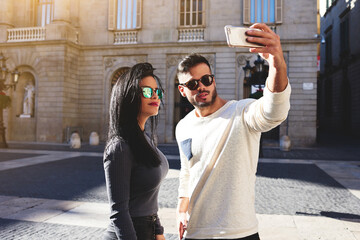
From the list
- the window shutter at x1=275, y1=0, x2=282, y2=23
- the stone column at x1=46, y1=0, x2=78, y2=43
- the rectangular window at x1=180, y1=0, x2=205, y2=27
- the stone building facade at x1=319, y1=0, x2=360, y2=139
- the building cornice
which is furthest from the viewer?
the stone building facade at x1=319, y1=0, x2=360, y2=139

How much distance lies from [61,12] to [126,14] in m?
4.17

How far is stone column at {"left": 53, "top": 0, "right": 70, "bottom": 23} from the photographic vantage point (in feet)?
62.3

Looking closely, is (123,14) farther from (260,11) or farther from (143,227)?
(143,227)

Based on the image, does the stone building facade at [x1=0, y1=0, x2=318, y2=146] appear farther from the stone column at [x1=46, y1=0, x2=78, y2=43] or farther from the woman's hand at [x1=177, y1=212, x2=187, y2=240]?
the woman's hand at [x1=177, y1=212, x2=187, y2=240]

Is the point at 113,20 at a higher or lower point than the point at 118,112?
higher

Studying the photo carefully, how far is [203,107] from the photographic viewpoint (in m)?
1.80

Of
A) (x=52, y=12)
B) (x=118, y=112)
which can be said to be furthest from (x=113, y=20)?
(x=118, y=112)

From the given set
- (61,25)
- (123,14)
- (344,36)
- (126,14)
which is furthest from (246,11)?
(344,36)

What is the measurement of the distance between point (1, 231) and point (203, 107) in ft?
12.1

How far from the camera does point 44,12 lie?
2109cm

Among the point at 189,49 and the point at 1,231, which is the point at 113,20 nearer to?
the point at 189,49

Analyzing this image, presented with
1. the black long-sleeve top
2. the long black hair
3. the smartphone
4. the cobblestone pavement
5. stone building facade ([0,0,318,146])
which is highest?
stone building facade ([0,0,318,146])

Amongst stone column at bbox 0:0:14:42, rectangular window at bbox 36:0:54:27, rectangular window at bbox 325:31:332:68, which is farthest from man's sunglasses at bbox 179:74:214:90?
rectangular window at bbox 325:31:332:68

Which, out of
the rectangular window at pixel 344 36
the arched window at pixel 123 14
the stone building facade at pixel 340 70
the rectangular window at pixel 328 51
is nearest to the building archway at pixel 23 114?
the arched window at pixel 123 14
